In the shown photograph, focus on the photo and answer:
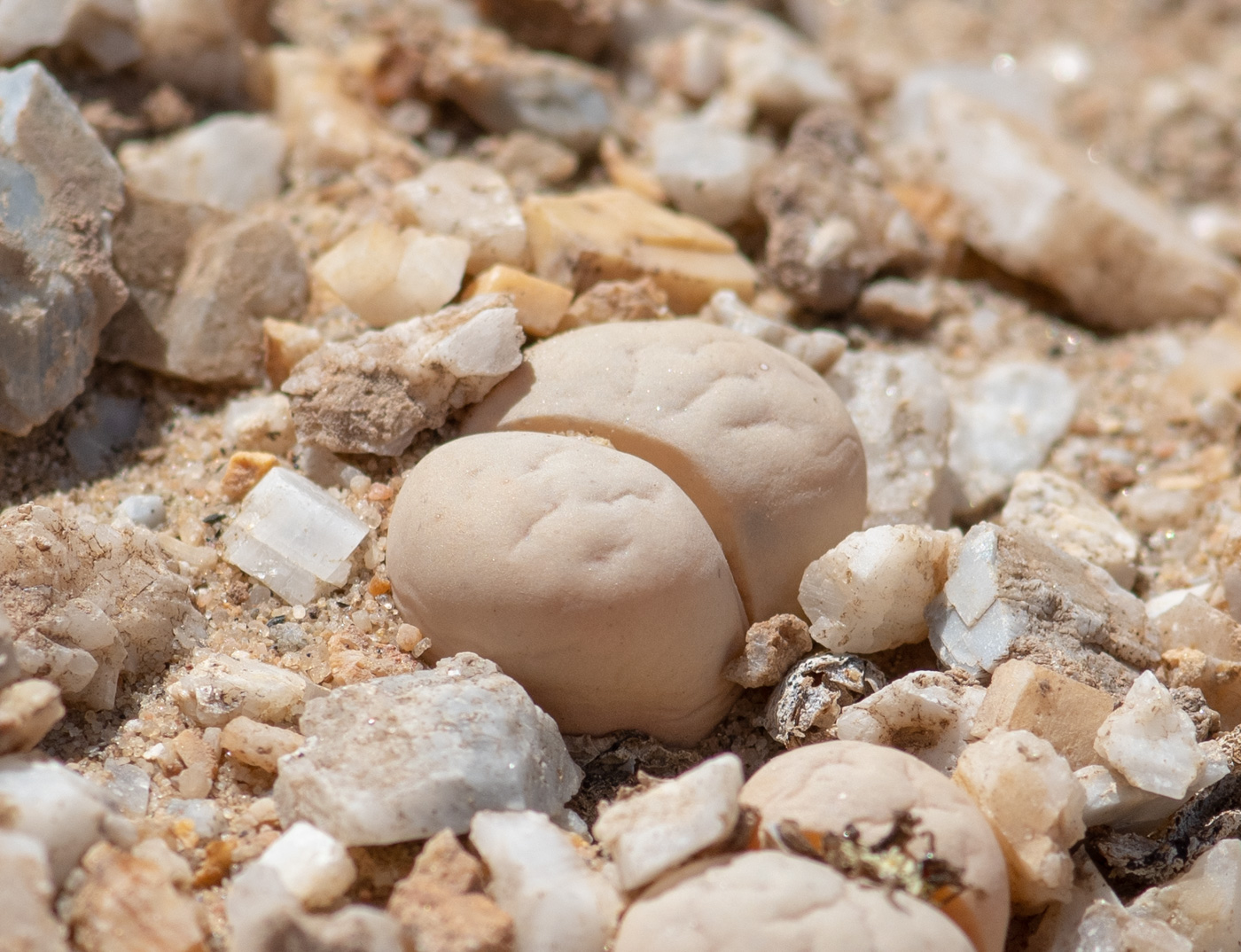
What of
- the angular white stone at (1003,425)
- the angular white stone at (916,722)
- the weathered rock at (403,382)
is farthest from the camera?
the angular white stone at (1003,425)

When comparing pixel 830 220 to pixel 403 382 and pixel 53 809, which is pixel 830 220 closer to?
pixel 403 382

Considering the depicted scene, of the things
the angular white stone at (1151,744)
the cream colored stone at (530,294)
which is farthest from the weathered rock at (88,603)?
the angular white stone at (1151,744)

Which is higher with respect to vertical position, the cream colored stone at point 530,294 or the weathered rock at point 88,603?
the cream colored stone at point 530,294

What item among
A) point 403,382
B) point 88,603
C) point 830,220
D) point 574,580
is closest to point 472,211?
point 403,382

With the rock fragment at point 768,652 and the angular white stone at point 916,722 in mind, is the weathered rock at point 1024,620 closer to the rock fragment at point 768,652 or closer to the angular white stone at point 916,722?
the angular white stone at point 916,722

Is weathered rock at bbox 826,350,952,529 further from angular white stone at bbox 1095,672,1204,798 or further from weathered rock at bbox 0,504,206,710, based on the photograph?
weathered rock at bbox 0,504,206,710
